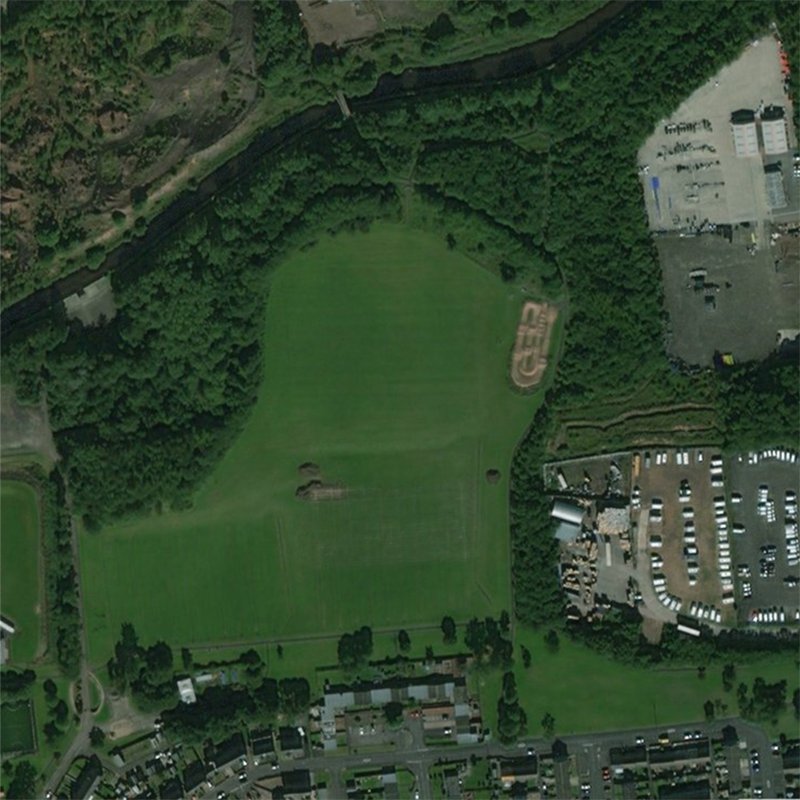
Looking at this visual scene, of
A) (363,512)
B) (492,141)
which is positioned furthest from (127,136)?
(363,512)

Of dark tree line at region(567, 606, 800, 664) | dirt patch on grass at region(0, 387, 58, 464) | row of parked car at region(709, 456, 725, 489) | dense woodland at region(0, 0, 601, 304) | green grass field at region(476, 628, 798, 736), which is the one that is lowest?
green grass field at region(476, 628, 798, 736)

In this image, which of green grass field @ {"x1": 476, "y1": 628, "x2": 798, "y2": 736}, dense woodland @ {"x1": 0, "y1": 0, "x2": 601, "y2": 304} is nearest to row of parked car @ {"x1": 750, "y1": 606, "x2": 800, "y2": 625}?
green grass field @ {"x1": 476, "y1": 628, "x2": 798, "y2": 736}

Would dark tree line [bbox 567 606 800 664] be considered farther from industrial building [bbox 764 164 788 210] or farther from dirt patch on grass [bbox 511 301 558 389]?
industrial building [bbox 764 164 788 210]

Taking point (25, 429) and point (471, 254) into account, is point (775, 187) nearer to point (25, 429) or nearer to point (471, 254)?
point (471, 254)

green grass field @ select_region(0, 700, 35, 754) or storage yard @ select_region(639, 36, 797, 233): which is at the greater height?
storage yard @ select_region(639, 36, 797, 233)

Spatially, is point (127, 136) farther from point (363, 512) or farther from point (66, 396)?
point (363, 512)

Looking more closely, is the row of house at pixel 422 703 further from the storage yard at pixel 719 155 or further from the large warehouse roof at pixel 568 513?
the storage yard at pixel 719 155

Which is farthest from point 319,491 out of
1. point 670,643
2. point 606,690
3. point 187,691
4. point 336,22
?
point 336,22
